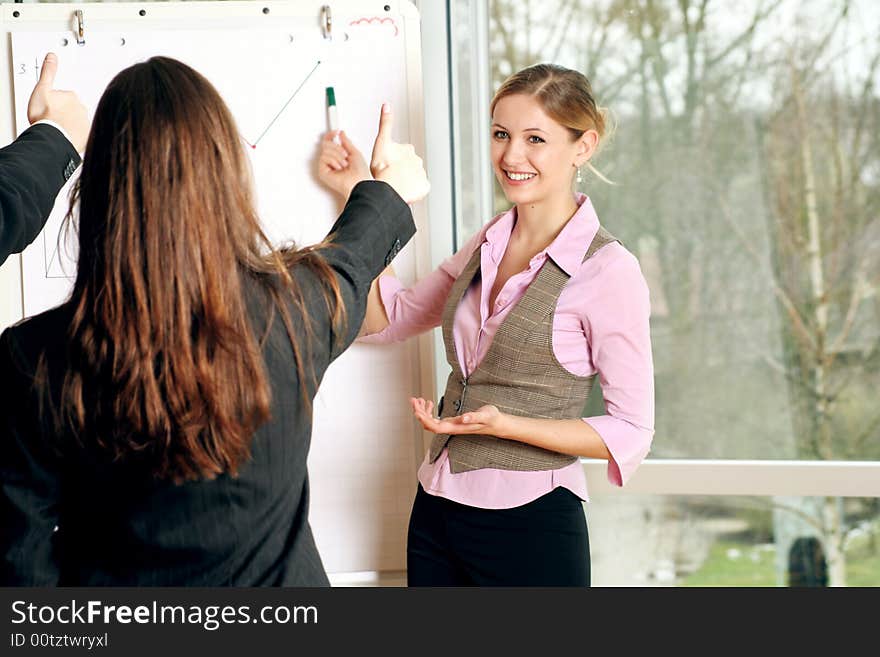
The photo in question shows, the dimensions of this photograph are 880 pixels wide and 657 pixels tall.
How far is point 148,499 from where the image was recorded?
1.04m

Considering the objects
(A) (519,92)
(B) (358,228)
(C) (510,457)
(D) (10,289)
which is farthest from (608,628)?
(D) (10,289)

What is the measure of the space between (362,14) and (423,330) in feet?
1.96

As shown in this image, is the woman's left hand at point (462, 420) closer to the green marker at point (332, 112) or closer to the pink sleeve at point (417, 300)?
the pink sleeve at point (417, 300)

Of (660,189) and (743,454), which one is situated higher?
(660,189)

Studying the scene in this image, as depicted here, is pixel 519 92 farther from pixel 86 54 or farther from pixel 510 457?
pixel 86 54

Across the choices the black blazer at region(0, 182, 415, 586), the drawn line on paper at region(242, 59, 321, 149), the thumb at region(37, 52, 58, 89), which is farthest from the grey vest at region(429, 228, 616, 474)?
the thumb at region(37, 52, 58, 89)

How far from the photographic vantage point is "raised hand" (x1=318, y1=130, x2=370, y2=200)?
175cm

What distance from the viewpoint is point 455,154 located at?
1.90m

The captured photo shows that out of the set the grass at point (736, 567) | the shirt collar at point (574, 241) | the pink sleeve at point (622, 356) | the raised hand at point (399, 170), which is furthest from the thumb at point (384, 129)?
the grass at point (736, 567)

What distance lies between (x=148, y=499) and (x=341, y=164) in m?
0.87

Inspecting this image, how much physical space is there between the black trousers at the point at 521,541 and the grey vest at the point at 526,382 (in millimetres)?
66

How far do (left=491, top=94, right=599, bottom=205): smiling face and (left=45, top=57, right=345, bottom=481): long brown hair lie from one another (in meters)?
0.59

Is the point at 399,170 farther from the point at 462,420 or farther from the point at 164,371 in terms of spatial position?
the point at 164,371

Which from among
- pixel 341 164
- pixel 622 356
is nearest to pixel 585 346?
pixel 622 356
